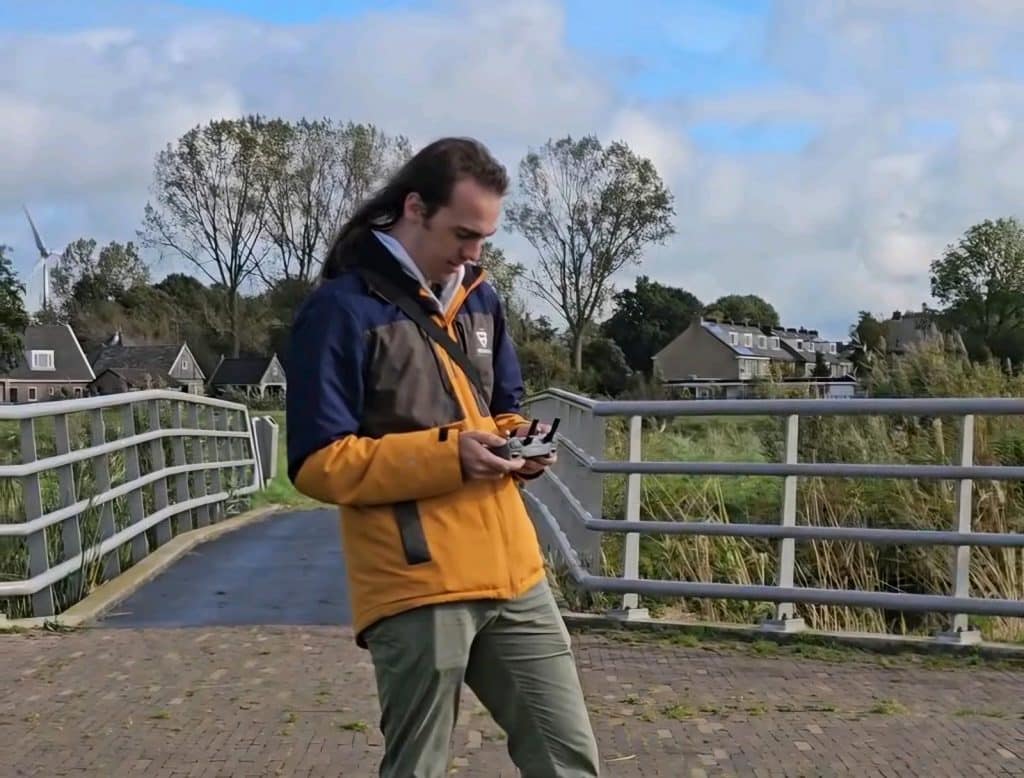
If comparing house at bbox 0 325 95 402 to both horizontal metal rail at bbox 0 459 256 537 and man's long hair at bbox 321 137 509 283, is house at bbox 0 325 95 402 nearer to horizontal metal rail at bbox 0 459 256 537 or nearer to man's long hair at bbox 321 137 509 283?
horizontal metal rail at bbox 0 459 256 537

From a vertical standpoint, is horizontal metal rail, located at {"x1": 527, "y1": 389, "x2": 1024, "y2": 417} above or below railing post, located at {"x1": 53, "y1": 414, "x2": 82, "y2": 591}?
above

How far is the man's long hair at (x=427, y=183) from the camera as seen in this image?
289 cm

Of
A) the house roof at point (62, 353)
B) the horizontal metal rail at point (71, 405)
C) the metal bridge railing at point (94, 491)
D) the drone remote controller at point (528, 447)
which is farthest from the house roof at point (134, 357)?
the drone remote controller at point (528, 447)

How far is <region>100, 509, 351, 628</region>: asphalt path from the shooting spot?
6895 mm

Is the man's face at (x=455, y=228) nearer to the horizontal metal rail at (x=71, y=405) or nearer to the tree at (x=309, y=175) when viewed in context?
the horizontal metal rail at (x=71, y=405)

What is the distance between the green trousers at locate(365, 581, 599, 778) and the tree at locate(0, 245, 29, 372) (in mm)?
43143

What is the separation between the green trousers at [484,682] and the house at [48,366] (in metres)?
71.4

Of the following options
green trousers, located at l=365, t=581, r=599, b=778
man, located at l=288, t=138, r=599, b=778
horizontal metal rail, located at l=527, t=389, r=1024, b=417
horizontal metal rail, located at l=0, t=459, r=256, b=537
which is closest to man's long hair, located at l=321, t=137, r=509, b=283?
man, located at l=288, t=138, r=599, b=778

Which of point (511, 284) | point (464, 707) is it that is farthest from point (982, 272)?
point (464, 707)

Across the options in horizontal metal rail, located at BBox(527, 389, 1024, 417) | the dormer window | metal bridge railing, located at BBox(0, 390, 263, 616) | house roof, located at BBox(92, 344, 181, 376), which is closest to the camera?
horizontal metal rail, located at BBox(527, 389, 1024, 417)

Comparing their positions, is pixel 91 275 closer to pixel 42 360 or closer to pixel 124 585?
pixel 42 360

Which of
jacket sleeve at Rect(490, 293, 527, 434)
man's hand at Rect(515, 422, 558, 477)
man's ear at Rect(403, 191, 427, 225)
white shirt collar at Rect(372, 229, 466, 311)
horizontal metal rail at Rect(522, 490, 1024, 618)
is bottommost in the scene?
horizontal metal rail at Rect(522, 490, 1024, 618)

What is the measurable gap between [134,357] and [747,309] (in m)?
44.1

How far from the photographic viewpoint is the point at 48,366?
73250 millimetres
